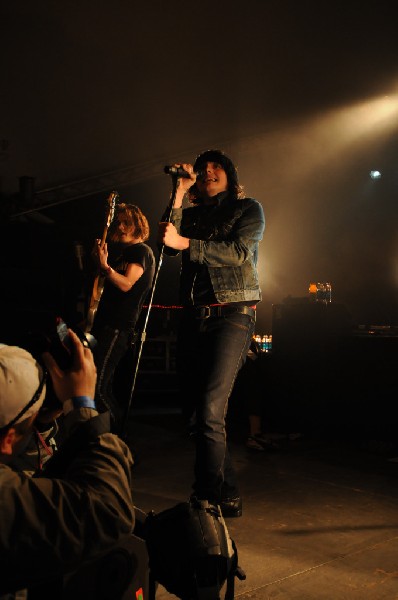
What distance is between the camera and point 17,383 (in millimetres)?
1155

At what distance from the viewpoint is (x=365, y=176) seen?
1347cm

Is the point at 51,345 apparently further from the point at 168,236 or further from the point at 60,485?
the point at 168,236

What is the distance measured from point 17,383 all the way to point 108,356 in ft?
9.32

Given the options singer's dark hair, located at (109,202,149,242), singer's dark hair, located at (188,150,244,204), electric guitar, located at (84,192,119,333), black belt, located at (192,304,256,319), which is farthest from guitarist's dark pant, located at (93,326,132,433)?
singer's dark hair, located at (188,150,244,204)

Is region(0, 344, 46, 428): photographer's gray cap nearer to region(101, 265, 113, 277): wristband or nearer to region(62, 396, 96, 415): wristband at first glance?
region(62, 396, 96, 415): wristband

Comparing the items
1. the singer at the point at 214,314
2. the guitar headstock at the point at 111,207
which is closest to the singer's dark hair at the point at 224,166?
the singer at the point at 214,314

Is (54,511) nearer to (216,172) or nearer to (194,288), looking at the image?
(194,288)

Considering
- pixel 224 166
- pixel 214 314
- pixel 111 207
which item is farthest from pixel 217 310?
pixel 111 207

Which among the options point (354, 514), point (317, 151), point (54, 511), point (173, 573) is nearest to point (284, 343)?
point (354, 514)

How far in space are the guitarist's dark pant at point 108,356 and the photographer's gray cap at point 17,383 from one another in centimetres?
269

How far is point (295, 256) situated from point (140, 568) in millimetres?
13005

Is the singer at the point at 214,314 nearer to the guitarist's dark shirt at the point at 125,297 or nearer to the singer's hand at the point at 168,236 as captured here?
the singer's hand at the point at 168,236

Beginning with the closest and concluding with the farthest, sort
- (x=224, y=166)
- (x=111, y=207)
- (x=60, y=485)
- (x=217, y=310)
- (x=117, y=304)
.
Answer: (x=60, y=485), (x=217, y=310), (x=224, y=166), (x=117, y=304), (x=111, y=207)

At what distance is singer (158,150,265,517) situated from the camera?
2889mm
